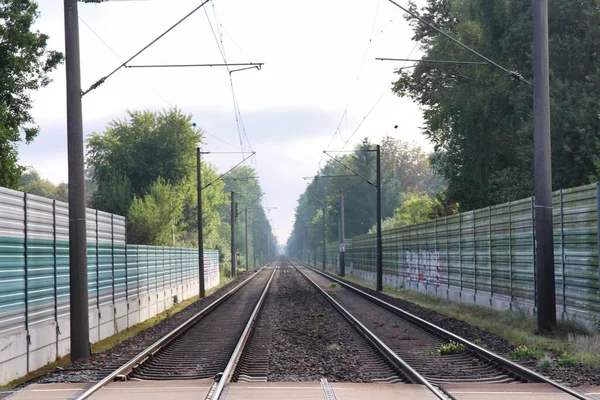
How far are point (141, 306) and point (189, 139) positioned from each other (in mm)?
46112

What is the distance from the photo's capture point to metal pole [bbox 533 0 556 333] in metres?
16.6

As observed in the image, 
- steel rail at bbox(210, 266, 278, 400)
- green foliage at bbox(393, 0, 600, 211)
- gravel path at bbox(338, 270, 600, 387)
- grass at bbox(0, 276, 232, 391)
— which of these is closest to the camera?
steel rail at bbox(210, 266, 278, 400)

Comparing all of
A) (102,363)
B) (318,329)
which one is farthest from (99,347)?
(318,329)

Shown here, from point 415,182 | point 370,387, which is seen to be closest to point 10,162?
point 370,387

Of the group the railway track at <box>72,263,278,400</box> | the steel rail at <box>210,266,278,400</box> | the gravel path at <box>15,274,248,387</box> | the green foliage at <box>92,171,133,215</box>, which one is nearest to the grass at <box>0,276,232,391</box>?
the gravel path at <box>15,274,248,387</box>

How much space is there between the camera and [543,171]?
16.7m

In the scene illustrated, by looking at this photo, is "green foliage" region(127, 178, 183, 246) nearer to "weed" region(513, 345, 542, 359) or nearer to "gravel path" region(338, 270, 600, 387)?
"gravel path" region(338, 270, 600, 387)

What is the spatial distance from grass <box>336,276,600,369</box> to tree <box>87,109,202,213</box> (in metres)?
45.5

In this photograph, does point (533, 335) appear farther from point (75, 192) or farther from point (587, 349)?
point (75, 192)

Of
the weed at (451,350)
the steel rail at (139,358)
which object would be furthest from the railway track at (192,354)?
the weed at (451,350)

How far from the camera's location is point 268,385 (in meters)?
10.7

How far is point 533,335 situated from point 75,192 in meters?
9.95

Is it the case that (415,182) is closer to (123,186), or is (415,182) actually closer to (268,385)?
(123,186)

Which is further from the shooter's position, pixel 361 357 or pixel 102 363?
pixel 361 357
